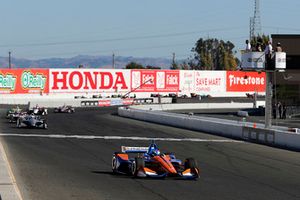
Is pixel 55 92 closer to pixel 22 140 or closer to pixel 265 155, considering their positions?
pixel 22 140

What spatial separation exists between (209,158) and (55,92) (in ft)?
204

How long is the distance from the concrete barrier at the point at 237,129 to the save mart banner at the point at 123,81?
29986mm

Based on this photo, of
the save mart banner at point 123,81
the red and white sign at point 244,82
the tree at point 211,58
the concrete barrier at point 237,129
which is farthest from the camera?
the tree at point 211,58

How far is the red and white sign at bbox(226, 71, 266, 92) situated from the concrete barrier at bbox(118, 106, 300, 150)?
54118mm

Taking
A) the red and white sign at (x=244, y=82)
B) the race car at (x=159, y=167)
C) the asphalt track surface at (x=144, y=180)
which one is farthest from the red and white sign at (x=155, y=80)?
the race car at (x=159, y=167)

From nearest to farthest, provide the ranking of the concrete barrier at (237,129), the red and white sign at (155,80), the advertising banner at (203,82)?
the concrete barrier at (237,129), the red and white sign at (155,80), the advertising banner at (203,82)

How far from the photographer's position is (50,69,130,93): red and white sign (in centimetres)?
7912

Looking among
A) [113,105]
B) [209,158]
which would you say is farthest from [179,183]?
[113,105]

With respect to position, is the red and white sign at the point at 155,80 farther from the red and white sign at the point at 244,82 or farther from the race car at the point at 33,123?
the race car at the point at 33,123

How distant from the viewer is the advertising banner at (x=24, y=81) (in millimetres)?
74688

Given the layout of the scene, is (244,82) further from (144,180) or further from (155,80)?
(144,180)

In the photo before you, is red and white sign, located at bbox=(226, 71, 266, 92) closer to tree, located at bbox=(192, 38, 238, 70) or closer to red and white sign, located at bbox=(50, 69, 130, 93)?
red and white sign, located at bbox=(50, 69, 130, 93)

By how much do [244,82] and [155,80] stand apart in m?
18.7

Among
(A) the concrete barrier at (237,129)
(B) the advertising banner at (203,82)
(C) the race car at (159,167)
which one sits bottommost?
(A) the concrete barrier at (237,129)
